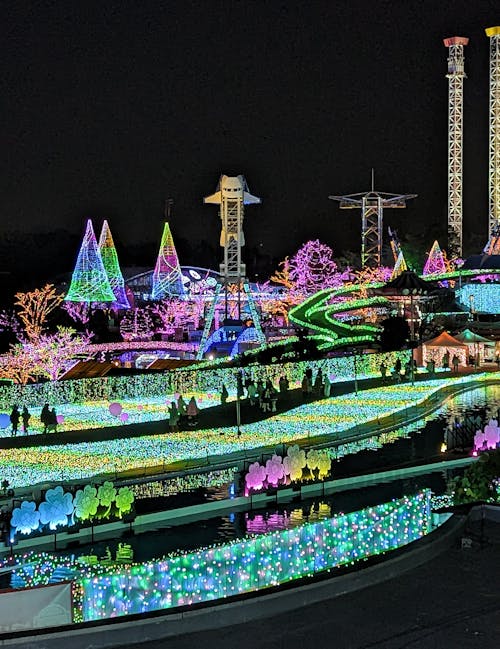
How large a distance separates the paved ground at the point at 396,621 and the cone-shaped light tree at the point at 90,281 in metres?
49.3

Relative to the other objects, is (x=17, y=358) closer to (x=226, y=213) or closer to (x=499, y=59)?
(x=226, y=213)

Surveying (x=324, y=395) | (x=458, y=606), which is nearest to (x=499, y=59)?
(x=324, y=395)

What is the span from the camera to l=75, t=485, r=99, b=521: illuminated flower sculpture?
1541 cm

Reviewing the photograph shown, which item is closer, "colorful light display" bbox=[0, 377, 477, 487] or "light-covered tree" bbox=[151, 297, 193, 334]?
"colorful light display" bbox=[0, 377, 477, 487]

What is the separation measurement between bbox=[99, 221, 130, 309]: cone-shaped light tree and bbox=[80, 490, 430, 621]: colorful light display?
53990 millimetres

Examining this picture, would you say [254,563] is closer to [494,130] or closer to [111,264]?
[111,264]

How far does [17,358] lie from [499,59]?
5750cm

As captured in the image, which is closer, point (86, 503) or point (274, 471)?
point (86, 503)

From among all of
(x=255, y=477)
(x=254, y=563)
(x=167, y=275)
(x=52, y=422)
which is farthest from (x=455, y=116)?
(x=254, y=563)

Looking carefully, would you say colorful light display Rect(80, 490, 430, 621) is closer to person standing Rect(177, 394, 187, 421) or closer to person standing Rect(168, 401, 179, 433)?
person standing Rect(168, 401, 179, 433)

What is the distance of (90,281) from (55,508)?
4512 cm

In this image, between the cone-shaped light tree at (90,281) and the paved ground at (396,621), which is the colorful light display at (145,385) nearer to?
the paved ground at (396,621)

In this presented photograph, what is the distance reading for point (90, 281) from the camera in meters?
59.7

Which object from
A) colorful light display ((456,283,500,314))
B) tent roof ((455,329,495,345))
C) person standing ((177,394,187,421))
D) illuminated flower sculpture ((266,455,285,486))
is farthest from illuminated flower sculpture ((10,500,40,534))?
colorful light display ((456,283,500,314))
